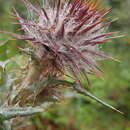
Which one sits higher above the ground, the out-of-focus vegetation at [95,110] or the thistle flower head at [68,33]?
the thistle flower head at [68,33]

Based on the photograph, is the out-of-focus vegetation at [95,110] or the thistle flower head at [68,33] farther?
the out-of-focus vegetation at [95,110]

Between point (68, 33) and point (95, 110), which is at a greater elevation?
point (68, 33)

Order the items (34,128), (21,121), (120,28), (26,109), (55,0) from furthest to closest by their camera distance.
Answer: (120,28), (34,128), (21,121), (55,0), (26,109)

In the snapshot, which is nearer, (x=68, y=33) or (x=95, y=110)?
(x=68, y=33)

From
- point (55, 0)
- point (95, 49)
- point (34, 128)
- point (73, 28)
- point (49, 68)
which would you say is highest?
point (55, 0)

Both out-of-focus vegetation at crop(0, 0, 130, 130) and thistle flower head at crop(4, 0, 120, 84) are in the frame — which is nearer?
thistle flower head at crop(4, 0, 120, 84)

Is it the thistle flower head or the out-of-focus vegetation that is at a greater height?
the thistle flower head

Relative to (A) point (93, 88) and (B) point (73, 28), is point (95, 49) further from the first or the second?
(A) point (93, 88)

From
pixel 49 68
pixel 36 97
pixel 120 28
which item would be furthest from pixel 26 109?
pixel 120 28
